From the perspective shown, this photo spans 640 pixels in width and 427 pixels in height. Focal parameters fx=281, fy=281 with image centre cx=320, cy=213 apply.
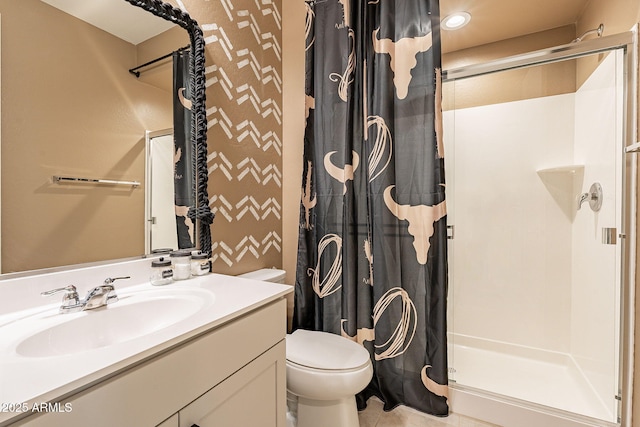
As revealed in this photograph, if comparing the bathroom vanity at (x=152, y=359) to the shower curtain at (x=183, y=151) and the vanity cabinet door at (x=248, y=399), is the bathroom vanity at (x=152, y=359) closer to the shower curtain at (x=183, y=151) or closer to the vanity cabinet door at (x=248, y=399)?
the vanity cabinet door at (x=248, y=399)

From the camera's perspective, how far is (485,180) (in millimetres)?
2137

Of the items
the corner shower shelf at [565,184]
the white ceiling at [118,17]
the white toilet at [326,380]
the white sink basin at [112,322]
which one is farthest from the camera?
the corner shower shelf at [565,184]

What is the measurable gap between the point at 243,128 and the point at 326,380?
135 cm

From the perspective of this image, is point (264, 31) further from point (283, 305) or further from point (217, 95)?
point (283, 305)

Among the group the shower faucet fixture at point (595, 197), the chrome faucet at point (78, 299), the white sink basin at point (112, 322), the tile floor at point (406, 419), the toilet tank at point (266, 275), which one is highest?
the shower faucet fixture at point (595, 197)

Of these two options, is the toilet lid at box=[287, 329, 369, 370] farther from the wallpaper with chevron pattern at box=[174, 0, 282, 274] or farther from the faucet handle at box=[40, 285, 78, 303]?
the faucet handle at box=[40, 285, 78, 303]

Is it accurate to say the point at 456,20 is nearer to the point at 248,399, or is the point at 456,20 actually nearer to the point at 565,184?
the point at 565,184

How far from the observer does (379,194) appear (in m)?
1.56

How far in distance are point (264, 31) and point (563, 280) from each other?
2.59 metres

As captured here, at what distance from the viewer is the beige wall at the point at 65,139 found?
0.81 meters

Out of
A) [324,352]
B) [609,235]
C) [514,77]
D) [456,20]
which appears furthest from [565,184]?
[324,352]

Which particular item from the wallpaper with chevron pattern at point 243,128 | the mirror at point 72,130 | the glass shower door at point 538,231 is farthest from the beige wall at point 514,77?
the mirror at point 72,130

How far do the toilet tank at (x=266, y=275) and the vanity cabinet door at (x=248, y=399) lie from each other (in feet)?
2.03

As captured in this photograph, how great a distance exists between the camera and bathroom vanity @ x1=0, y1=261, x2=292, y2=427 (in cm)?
48
